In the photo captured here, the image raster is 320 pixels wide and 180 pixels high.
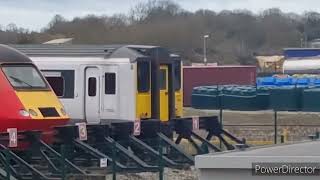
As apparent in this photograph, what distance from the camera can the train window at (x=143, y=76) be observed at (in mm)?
21395

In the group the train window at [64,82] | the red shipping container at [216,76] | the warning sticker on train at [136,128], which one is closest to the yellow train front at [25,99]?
the warning sticker on train at [136,128]

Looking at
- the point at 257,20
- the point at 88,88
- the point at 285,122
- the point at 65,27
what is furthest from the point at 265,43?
the point at 88,88

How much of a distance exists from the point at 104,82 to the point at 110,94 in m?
0.36

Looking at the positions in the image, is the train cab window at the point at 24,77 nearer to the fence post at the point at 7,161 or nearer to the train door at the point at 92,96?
the fence post at the point at 7,161

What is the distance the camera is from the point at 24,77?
56.0 ft

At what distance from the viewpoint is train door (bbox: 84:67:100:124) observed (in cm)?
2116

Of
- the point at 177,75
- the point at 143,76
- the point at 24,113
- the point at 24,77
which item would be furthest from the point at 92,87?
the point at 24,113

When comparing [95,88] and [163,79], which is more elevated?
[163,79]

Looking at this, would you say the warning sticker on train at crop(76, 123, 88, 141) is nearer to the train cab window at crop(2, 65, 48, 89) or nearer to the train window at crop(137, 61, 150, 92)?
the train cab window at crop(2, 65, 48, 89)

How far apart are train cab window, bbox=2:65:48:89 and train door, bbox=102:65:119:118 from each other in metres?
3.86
